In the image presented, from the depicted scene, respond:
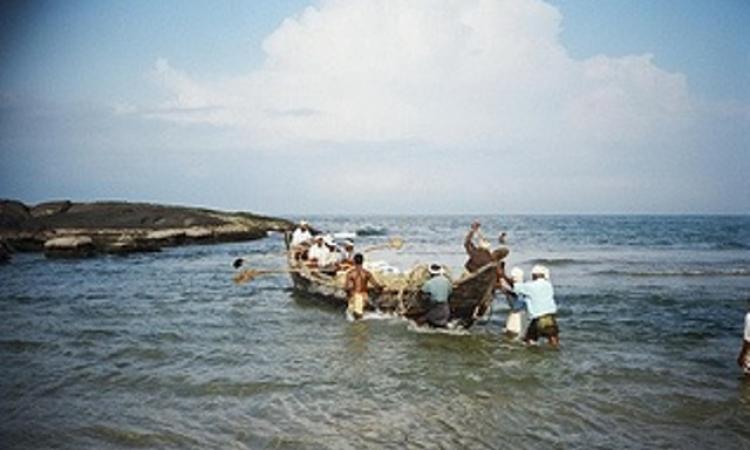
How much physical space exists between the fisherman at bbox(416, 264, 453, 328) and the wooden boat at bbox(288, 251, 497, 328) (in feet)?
0.83

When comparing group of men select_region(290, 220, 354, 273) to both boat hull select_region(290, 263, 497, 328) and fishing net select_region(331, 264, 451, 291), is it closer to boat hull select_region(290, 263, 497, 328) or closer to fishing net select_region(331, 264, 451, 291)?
boat hull select_region(290, 263, 497, 328)

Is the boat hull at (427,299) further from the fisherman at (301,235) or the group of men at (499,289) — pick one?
the fisherman at (301,235)

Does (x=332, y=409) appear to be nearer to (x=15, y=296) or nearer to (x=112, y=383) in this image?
(x=112, y=383)

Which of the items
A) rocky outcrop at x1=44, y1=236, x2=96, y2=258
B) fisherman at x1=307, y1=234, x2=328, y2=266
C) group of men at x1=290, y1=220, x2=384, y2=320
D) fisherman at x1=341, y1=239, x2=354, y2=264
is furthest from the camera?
rocky outcrop at x1=44, y1=236, x2=96, y2=258

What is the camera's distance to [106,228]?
2007 inches

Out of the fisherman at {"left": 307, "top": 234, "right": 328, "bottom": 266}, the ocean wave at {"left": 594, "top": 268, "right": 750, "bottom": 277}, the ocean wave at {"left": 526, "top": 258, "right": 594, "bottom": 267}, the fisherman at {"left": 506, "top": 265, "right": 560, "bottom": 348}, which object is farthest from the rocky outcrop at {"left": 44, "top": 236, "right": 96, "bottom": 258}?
the fisherman at {"left": 506, "top": 265, "right": 560, "bottom": 348}

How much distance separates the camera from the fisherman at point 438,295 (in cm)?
1261

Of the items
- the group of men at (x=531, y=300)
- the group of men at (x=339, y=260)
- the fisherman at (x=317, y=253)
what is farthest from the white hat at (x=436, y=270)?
the fisherman at (x=317, y=253)

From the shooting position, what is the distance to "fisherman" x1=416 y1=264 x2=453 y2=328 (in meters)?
12.6

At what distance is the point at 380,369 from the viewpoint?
402 inches

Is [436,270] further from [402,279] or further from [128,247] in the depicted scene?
[128,247]

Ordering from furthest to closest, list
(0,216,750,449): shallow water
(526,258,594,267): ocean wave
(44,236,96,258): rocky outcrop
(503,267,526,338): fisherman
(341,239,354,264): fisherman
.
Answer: (44,236,96,258): rocky outcrop, (526,258,594,267): ocean wave, (341,239,354,264): fisherman, (503,267,526,338): fisherman, (0,216,750,449): shallow water

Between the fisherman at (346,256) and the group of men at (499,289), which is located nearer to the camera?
the group of men at (499,289)

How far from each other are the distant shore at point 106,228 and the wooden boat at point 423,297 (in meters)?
26.9
